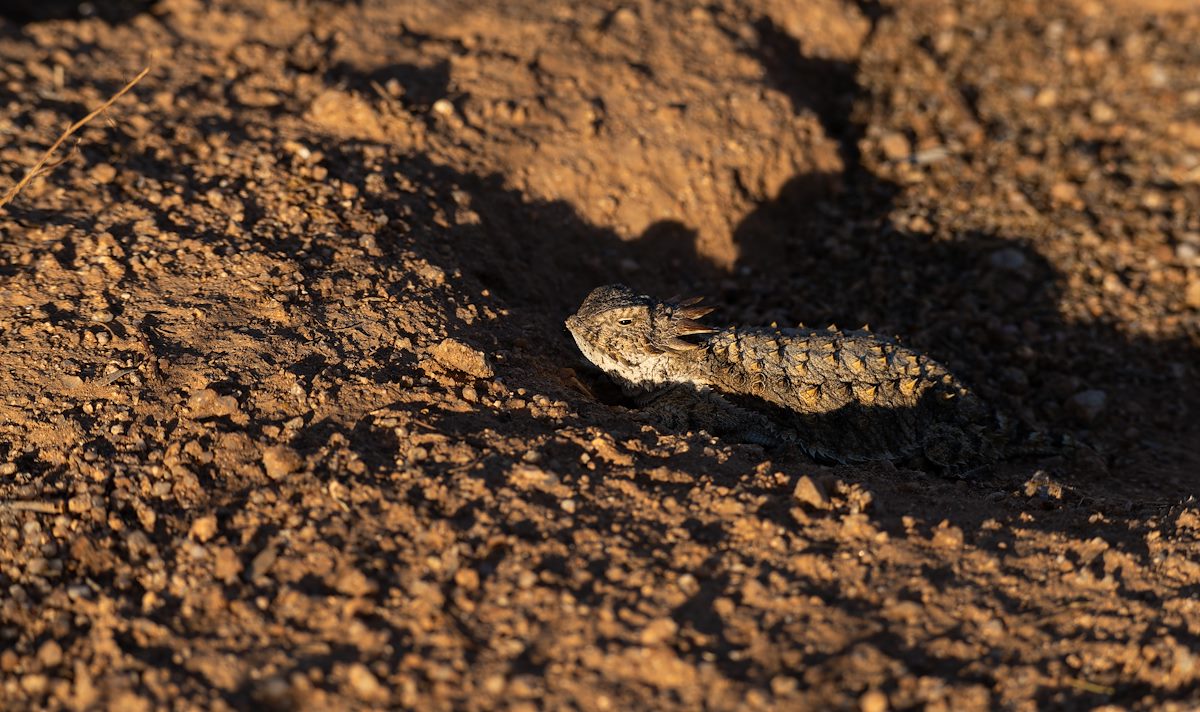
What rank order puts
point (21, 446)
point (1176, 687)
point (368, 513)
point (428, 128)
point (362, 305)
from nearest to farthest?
point (1176, 687) → point (368, 513) → point (21, 446) → point (362, 305) → point (428, 128)

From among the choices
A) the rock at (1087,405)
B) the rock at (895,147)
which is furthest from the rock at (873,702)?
the rock at (895,147)

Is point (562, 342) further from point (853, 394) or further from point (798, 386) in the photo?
point (853, 394)

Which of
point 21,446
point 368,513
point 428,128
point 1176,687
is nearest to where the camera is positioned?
point 1176,687

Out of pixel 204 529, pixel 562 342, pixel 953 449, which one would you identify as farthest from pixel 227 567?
pixel 953 449

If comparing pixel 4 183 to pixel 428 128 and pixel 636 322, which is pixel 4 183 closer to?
pixel 428 128

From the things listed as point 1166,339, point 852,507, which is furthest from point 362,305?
point 1166,339

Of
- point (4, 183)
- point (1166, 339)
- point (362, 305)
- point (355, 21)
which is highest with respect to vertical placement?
point (1166, 339)
